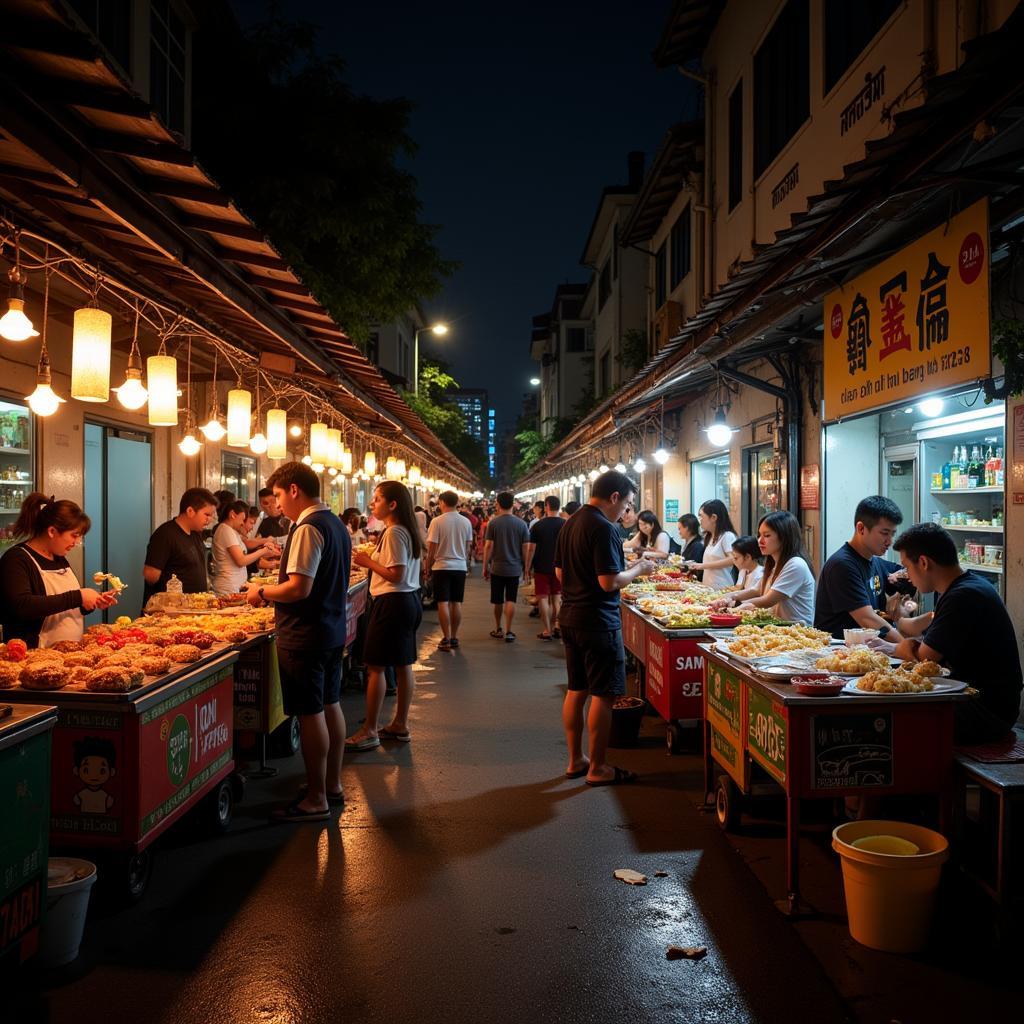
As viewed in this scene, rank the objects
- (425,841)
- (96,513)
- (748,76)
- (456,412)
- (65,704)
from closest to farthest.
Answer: (65,704), (425,841), (96,513), (748,76), (456,412)

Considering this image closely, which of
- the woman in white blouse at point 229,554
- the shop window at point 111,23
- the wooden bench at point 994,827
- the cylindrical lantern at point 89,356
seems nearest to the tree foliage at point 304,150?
the shop window at point 111,23

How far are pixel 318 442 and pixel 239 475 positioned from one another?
5128 millimetres

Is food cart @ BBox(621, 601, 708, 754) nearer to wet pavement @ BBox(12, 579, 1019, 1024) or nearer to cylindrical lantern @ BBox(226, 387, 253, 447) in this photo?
wet pavement @ BBox(12, 579, 1019, 1024)

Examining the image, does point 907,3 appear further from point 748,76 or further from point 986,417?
point 748,76

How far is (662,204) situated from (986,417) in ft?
44.1

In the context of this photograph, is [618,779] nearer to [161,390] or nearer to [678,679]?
[678,679]

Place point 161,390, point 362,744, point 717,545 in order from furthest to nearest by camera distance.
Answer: point 717,545 < point 362,744 < point 161,390

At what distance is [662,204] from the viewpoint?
20078 millimetres

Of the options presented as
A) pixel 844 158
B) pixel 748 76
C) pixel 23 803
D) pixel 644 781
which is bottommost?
pixel 644 781

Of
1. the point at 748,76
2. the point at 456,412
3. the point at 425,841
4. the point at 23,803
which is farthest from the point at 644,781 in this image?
the point at 456,412

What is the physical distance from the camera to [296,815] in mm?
5902

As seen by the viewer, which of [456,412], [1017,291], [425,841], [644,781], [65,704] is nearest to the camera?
[65,704]

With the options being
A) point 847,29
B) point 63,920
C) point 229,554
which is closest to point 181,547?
point 229,554

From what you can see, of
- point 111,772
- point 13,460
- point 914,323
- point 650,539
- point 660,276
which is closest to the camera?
point 111,772
